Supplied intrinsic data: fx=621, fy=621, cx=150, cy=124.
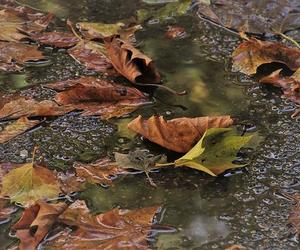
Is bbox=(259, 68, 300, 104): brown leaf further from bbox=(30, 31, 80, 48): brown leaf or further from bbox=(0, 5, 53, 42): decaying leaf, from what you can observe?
bbox=(0, 5, 53, 42): decaying leaf

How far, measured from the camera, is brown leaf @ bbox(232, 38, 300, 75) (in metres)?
2.00

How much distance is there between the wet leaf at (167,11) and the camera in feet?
7.73

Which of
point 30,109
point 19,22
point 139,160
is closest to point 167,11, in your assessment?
point 19,22

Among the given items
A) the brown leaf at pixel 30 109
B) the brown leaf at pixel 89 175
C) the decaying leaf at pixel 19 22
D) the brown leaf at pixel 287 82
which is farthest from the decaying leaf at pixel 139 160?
the decaying leaf at pixel 19 22

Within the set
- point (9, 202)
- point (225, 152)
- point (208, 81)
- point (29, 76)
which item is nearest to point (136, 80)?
point (208, 81)

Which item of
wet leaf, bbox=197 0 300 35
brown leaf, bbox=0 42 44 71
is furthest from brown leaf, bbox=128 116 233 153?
wet leaf, bbox=197 0 300 35

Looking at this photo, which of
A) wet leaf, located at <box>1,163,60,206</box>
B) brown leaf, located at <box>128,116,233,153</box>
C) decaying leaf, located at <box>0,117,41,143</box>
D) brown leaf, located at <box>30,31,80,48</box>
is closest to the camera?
wet leaf, located at <box>1,163,60,206</box>

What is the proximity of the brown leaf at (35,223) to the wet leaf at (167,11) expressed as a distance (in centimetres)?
112

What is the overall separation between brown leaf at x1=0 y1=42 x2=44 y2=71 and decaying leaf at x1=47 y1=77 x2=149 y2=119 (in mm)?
262

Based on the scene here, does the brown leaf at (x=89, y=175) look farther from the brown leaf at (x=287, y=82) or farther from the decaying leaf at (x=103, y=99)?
the brown leaf at (x=287, y=82)

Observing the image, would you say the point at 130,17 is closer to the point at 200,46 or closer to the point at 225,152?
the point at 200,46

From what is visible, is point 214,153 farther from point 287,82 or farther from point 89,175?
point 287,82

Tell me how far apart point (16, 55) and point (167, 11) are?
2.09 ft

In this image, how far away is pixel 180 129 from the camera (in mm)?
1605
